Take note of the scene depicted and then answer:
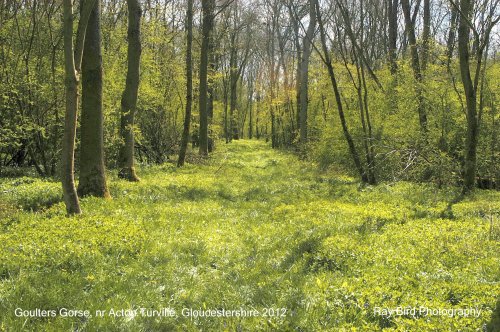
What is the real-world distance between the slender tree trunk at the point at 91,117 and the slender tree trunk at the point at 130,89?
11.3 feet

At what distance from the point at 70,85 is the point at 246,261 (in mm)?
4767

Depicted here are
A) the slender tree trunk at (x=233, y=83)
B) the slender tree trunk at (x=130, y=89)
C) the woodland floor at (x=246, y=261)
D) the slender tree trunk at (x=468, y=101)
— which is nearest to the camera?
the woodland floor at (x=246, y=261)

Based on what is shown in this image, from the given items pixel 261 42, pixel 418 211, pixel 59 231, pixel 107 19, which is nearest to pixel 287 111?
pixel 261 42

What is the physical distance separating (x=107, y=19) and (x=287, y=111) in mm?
26856

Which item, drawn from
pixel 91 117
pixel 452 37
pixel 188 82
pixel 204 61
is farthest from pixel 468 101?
pixel 204 61

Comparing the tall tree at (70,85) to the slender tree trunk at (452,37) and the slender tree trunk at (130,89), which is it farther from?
the slender tree trunk at (452,37)

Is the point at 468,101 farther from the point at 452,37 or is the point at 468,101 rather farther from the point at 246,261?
the point at 452,37

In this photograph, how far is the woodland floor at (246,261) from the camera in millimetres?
4348

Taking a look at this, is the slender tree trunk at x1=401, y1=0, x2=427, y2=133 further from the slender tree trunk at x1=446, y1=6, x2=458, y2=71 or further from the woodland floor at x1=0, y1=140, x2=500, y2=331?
the woodland floor at x1=0, y1=140, x2=500, y2=331

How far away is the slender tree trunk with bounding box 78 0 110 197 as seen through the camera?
9.68 meters

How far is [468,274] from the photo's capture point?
5199mm

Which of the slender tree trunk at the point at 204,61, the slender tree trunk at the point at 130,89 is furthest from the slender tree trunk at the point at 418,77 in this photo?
the slender tree trunk at the point at 130,89

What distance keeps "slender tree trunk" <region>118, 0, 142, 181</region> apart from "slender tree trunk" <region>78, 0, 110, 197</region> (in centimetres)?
345

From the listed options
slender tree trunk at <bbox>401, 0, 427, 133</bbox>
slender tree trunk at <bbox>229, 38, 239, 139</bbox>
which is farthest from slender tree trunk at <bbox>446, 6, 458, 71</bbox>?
slender tree trunk at <bbox>229, 38, 239, 139</bbox>
